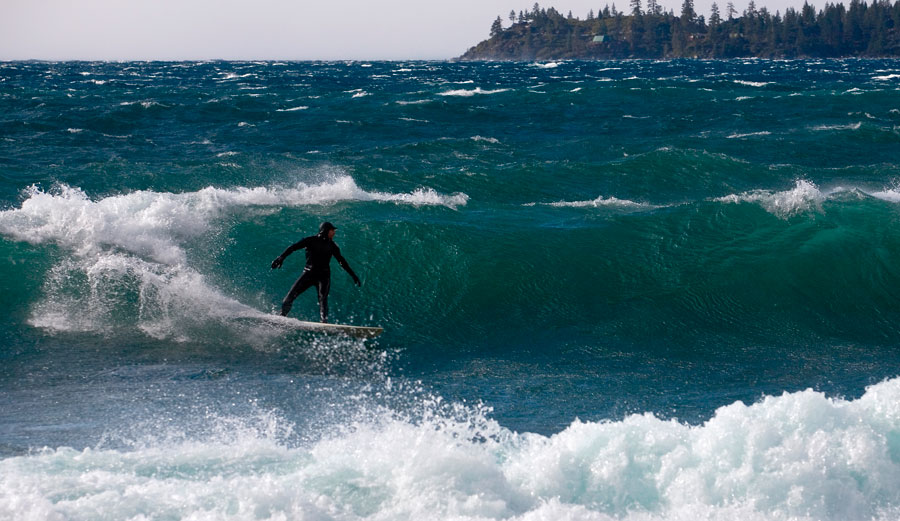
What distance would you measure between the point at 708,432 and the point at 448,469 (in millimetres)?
2421

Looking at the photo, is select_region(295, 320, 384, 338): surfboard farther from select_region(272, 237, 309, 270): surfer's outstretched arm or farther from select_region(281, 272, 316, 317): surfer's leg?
select_region(272, 237, 309, 270): surfer's outstretched arm

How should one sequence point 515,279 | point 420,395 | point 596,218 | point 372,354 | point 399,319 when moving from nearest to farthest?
point 420,395
point 372,354
point 399,319
point 515,279
point 596,218

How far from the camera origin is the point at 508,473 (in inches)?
285

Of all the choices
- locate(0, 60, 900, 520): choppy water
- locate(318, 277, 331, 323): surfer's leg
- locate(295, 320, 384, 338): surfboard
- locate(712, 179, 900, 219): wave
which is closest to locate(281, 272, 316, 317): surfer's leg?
locate(318, 277, 331, 323): surfer's leg

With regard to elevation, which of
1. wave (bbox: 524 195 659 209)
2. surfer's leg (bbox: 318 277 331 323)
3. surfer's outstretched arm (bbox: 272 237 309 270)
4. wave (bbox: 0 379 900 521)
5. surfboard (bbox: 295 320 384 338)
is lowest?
wave (bbox: 0 379 900 521)

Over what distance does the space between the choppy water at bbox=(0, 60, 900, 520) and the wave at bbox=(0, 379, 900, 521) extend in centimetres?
3

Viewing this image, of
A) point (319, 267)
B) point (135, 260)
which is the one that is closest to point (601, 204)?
point (319, 267)

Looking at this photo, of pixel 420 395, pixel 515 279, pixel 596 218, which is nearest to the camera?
pixel 420 395

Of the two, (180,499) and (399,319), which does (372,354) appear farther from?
(180,499)

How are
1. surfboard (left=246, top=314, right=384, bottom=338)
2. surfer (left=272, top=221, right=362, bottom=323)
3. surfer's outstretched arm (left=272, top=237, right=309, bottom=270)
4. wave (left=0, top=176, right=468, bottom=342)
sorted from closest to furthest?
1. surfer's outstretched arm (left=272, top=237, right=309, bottom=270)
2. surfboard (left=246, top=314, right=384, bottom=338)
3. surfer (left=272, top=221, right=362, bottom=323)
4. wave (left=0, top=176, right=468, bottom=342)

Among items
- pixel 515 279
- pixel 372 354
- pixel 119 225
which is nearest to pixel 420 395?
pixel 372 354

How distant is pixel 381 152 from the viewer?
27500 millimetres

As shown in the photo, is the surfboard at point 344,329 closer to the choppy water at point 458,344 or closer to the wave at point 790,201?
the choppy water at point 458,344

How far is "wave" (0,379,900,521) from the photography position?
671 centimetres
